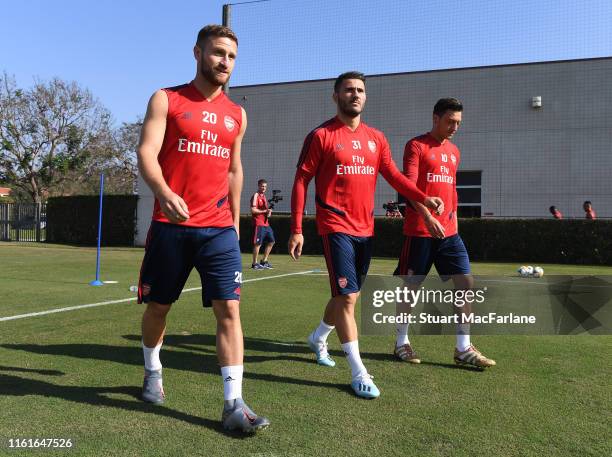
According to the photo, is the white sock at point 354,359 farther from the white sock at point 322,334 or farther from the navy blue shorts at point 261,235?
the navy blue shorts at point 261,235

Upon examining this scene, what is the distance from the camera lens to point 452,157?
4.96m

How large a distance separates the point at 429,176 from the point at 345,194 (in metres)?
1.11

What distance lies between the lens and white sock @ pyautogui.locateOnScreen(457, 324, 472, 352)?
4453 millimetres

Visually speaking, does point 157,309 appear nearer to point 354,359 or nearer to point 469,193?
point 354,359

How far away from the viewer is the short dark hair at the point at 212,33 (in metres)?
3.23

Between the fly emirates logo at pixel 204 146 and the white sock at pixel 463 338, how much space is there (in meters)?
2.46

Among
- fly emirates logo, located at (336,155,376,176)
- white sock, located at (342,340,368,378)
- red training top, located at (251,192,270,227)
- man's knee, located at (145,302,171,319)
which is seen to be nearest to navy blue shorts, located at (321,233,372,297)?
white sock, located at (342,340,368,378)

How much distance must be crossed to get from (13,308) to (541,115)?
21.3 meters

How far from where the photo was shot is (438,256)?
4.79 metres

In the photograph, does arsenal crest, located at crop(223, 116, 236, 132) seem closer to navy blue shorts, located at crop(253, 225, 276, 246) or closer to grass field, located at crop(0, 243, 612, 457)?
grass field, located at crop(0, 243, 612, 457)

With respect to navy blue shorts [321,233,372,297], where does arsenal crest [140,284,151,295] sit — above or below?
below

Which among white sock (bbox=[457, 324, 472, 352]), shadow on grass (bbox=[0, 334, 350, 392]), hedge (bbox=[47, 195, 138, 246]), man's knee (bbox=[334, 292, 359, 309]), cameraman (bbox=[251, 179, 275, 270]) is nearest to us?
man's knee (bbox=[334, 292, 359, 309])

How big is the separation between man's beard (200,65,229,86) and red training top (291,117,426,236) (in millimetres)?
989

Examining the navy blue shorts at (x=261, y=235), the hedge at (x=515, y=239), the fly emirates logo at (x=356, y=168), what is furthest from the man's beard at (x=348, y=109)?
the hedge at (x=515, y=239)
